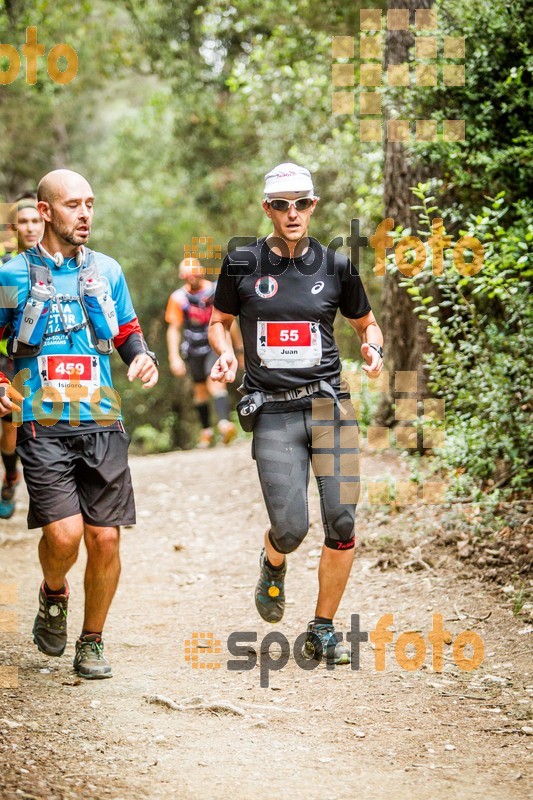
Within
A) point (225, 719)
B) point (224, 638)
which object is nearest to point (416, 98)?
point (224, 638)

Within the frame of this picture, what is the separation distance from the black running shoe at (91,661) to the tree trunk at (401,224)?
14.8ft

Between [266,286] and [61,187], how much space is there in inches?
44.6

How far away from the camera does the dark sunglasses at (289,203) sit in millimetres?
4762

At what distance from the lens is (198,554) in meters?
7.87

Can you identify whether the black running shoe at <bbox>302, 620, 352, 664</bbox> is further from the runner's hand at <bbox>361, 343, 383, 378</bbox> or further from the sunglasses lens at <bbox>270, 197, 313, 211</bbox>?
the sunglasses lens at <bbox>270, 197, 313, 211</bbox>

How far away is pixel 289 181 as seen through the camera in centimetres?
475

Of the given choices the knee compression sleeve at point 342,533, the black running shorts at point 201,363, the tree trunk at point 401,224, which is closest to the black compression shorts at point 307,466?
the knee compression sleeve at point 342,533

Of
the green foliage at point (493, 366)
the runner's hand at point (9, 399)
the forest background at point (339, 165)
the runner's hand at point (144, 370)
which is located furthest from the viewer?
the forest background at point (339, 165)

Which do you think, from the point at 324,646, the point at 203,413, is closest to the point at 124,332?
the point at 324,646

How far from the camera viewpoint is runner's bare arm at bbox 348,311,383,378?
471 centimetres

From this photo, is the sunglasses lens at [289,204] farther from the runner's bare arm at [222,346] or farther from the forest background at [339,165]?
the forest background at [339,165]

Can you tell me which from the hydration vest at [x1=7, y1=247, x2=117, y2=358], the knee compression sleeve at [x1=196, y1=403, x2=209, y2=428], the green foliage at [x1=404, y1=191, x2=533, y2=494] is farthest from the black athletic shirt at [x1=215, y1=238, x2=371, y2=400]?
the knee compression sleeve at [x1=196, y1=403, x2=209, y2=428]

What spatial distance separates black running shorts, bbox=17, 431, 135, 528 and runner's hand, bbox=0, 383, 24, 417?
19cm

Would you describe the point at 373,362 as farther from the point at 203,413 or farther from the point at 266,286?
the point at 203,413
